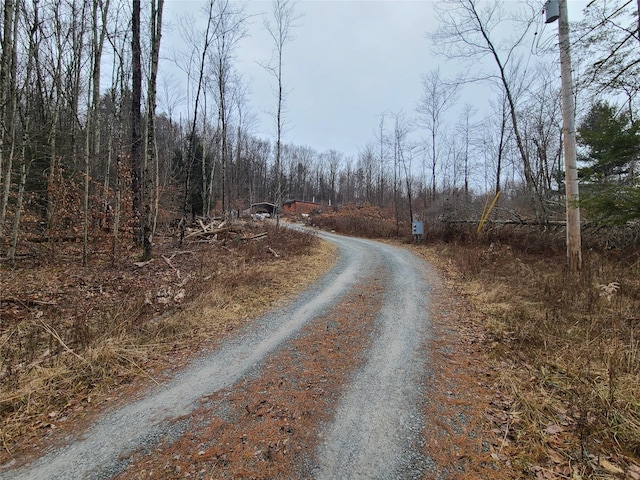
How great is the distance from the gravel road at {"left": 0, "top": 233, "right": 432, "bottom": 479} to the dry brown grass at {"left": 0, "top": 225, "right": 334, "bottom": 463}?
41cm

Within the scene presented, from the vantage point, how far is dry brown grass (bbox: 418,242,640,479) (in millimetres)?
2332

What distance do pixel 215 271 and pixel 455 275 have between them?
7.17 metres

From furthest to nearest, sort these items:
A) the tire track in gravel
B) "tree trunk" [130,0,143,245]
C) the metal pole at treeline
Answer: "tree trunk" [130,0,143,245] < the metal pole at treeline < the tire track in gravel

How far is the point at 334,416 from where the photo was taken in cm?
281

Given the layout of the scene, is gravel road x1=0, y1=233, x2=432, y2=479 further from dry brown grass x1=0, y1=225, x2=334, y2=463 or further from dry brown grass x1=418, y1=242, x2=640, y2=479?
dry brown grass x1=418, y1=242, x2=640, y2=479

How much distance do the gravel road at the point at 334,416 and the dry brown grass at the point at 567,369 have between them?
0.87 metres

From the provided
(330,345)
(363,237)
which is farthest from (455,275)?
(363,237)

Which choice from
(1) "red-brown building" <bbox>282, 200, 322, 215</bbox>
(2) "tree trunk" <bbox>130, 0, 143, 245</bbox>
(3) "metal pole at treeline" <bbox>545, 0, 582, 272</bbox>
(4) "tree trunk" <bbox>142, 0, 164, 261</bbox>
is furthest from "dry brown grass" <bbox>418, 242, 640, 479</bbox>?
(1) "red-brown building" <bbox>282, 200, 322, 215</bbox>

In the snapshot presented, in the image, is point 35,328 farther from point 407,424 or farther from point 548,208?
point 548,208

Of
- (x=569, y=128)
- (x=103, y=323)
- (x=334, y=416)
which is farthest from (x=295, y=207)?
(x=334, y=416)

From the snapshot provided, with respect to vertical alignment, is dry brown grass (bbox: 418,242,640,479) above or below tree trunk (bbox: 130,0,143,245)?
below

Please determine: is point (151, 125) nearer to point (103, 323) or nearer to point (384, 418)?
point (103, 323)

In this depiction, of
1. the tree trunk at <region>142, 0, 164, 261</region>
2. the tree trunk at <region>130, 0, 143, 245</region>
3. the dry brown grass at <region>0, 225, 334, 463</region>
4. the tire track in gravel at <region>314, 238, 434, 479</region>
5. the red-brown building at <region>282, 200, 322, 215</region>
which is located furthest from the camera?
the red-brown building at <region>282, 200, 322, 215</region>

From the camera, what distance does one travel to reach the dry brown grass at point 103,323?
3.04m
